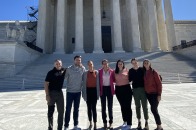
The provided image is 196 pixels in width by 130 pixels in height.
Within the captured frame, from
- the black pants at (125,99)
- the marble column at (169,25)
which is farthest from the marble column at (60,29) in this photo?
the black pants at (125,99)

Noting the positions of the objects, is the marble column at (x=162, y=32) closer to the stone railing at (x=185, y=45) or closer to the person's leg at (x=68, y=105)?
the stone railing at (x=185, y=45)

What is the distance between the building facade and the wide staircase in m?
3.55

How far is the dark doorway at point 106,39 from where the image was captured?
3991 cm

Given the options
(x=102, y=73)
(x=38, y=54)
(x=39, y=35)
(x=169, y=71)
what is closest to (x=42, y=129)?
(x=102, y=73)

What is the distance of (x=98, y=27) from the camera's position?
33.9 meters

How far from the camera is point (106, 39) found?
132 feet

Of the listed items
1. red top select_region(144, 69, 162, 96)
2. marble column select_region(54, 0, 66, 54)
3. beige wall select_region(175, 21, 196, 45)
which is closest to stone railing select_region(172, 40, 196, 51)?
beige wall select_region(175, 21, 196, 45)

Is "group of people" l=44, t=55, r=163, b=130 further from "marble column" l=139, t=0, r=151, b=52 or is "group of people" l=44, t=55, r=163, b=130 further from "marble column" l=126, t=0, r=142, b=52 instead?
"marble column" l=139, t=0, r=151, b=52

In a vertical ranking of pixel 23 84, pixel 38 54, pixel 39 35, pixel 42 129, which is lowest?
pixel 42 129

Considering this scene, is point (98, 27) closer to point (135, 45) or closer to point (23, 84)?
point (135, 45)

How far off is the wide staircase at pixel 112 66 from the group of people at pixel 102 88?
14.3 m

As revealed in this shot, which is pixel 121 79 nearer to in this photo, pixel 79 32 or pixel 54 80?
pixel 54 80

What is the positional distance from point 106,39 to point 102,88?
35.0 metres

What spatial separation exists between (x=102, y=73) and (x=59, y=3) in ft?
107
